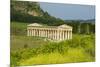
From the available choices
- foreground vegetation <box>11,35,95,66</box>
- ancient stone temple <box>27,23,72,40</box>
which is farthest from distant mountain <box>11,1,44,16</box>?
foreground vegetation <box>11,35,95,66</box>

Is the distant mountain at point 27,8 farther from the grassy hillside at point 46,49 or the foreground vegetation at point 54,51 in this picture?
the foreground vegetation at point 54,51

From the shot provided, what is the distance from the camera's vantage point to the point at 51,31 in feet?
6.68

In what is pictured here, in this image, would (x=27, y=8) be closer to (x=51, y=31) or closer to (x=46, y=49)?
(x=51, y=31)

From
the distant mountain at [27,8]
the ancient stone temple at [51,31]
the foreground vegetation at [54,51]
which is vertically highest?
the distant mountain at [27,8]

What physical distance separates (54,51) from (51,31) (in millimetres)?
206

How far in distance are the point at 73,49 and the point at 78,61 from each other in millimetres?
140

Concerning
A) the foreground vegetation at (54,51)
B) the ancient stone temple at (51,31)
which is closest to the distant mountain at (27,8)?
the ancient stone temple at (51,31)

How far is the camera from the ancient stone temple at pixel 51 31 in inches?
77.5

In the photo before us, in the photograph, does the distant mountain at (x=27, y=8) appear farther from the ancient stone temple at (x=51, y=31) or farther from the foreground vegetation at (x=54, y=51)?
the foreground vegetation at (x=54, y=51)

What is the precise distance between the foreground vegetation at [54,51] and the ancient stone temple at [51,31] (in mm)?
51

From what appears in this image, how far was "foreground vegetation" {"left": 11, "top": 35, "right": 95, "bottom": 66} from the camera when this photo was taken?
6.29ft

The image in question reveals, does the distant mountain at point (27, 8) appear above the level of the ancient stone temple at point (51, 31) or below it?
above

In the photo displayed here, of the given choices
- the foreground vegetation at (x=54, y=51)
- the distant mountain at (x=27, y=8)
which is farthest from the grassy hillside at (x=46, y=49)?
the distant mountain at (x=27, y=8)

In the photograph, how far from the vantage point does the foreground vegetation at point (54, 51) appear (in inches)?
75.4
